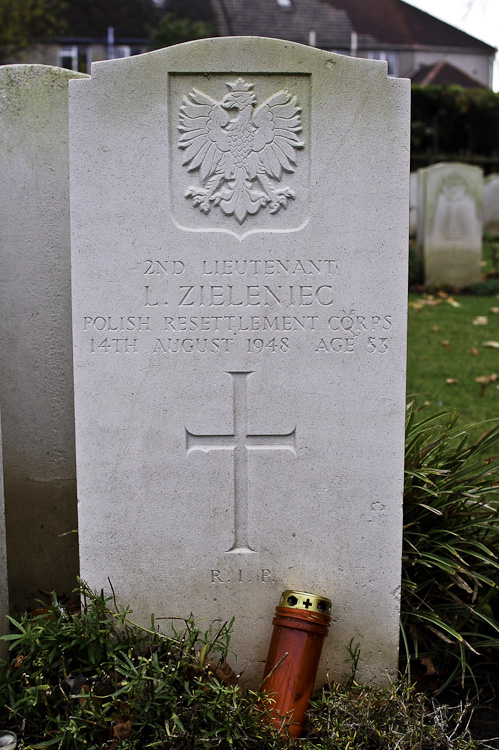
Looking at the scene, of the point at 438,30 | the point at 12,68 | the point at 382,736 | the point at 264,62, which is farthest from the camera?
the point at 438,30

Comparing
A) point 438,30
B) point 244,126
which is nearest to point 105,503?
point 244,126

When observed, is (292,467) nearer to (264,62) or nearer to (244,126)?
(244,126)

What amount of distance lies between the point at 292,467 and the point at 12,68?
6.17 feet

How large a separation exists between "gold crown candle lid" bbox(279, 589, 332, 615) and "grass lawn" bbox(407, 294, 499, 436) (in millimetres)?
1612

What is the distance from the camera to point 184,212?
265 cm

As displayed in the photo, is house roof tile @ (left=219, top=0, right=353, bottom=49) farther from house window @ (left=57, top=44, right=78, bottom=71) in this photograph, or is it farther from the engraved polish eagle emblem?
the engraved polish eagle emblem

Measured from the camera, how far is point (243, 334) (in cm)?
270

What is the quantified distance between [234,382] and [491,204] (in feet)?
→ 48.7

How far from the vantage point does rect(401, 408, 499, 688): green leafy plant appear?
291cm

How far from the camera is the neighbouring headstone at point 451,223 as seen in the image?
10.5m

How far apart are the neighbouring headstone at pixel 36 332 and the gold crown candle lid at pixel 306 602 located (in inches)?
42.4

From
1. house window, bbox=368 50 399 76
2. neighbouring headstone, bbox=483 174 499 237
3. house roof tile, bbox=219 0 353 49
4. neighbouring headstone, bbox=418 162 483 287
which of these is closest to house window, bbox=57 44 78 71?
house roof tile, bbox=219 0 353 49

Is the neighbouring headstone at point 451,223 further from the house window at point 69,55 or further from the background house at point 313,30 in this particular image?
the house window at point 69,55

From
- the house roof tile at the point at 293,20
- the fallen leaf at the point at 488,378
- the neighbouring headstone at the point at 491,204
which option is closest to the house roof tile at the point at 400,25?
the house roof tile at the point at 293,20
